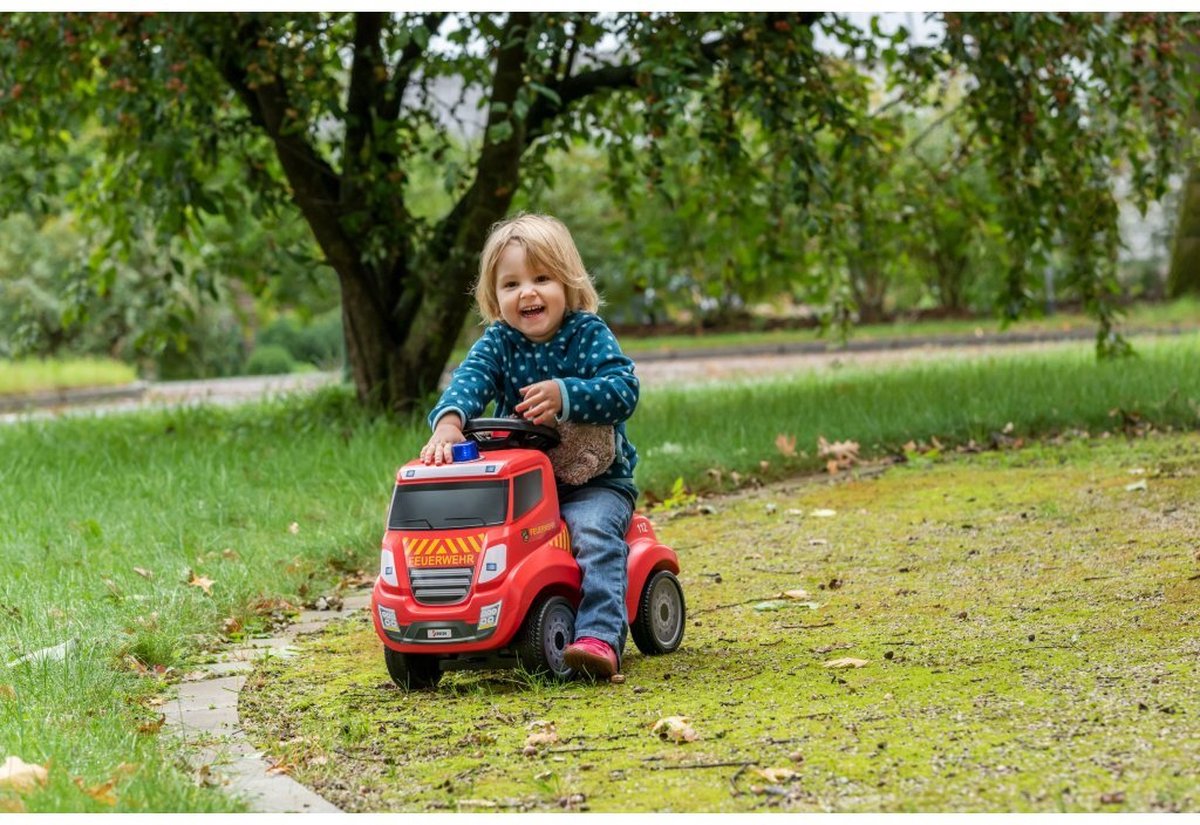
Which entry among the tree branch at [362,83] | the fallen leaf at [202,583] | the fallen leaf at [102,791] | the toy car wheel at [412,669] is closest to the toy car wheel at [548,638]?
the toy car wheel at [412,669]

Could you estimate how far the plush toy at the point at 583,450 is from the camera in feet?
14.2

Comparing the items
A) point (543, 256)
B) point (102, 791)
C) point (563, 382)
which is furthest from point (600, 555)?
point (102, 791)

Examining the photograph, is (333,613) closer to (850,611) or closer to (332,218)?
(850,611)

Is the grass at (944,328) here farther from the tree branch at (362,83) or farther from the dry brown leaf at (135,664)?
the dry brown leaf at (135,664)

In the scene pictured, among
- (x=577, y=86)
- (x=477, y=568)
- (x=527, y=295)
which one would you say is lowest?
(x=477, y=568)

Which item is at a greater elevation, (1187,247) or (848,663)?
(1187,247)

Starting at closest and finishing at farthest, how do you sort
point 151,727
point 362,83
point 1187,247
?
point 151,727
point 362,83
point 1187,247

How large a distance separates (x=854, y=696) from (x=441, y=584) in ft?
3.66

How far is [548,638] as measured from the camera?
4.07 metres

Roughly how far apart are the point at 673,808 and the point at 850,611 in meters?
1.99

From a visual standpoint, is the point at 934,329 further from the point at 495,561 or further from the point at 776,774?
the point at 776,774

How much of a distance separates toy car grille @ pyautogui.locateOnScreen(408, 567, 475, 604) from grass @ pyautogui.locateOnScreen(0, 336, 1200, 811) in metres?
0.32

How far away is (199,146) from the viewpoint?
358 inches

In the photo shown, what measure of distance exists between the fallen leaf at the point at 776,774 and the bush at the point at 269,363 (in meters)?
23.3
